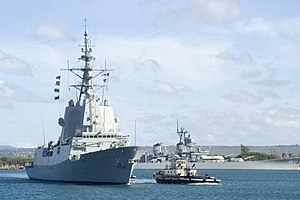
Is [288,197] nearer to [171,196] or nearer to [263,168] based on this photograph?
[171,196]

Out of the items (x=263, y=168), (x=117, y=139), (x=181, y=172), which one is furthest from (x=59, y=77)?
(x=263, y=168)

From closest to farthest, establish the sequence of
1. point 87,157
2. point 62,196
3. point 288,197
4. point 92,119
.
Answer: point 62,196
point 288,197
point 87,157
point 92,119

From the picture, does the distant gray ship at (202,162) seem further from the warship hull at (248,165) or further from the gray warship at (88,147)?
the gray warship at (88,147)

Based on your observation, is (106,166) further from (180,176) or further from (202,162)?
(202,162)

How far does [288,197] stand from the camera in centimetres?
6738

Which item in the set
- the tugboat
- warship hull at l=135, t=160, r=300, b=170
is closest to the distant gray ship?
warship hull at l=135, t=160, r=300, b=170

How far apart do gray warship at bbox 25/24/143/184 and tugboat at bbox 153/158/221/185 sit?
27.1ft

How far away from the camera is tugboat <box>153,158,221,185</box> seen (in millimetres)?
84075

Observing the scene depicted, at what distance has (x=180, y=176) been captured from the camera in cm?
8494

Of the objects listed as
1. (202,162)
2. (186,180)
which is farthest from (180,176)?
(202,162)

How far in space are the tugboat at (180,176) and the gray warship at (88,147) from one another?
8.27 m

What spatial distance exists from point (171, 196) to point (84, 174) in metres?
14.2

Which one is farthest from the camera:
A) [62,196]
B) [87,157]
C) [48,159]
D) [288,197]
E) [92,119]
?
[48,159]

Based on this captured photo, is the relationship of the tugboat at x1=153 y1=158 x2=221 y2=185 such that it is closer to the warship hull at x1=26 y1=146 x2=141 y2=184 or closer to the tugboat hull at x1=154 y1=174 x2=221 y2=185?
the tugboat hull at x1=154 y1=174 x2=221 y2=185
